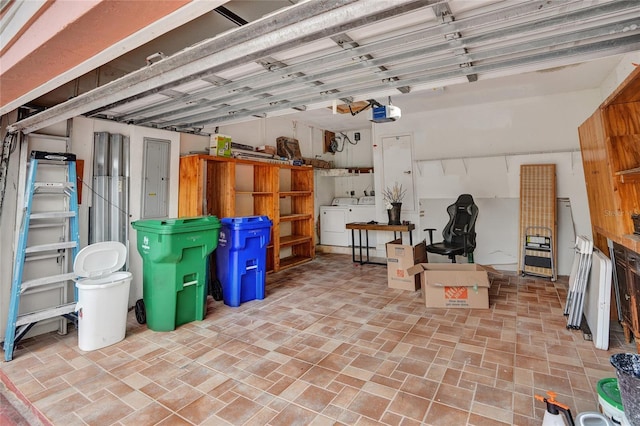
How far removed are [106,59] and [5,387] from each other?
2476 mm

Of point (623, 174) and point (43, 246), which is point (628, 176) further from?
point (43, 246)

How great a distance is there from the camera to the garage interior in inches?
58.9

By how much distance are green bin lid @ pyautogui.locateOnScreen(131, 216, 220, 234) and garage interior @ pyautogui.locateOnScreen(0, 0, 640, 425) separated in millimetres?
731

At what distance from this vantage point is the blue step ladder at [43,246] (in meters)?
2.55

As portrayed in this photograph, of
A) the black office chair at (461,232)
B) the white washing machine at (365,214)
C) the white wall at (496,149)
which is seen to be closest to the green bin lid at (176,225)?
the black office chair at (461,232)

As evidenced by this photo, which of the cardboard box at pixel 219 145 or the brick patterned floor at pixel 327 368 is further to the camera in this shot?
the cardboard box at pixel 219 145

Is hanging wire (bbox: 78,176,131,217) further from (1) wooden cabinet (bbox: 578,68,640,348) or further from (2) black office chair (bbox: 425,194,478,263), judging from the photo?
(1) wooden cabinet (bbox: 578,68,640,348)

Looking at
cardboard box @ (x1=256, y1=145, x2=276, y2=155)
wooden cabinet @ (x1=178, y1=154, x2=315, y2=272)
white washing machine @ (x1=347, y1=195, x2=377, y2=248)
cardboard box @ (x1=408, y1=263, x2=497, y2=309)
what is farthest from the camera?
white washing machine @ (x1=347, y1=195, x2=377, y2=248)

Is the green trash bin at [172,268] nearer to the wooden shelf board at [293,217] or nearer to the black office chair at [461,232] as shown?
the wooden shelf board at [293,217]

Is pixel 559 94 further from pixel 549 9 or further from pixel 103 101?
pixel 103 101

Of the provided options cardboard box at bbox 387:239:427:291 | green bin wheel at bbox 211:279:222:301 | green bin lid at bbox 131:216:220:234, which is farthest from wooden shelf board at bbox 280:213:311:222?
green bin lid at bbox 131:216:220:234

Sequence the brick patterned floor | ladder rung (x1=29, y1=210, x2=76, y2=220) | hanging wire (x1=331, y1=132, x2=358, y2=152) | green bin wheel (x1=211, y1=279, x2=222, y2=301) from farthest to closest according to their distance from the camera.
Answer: hanging wire (x1=331, y1=132, x2=358, y2=152) < green bin wheel (x1=211, y1=279, x2=222, y2=301) < ladder rung (x1=29, y1=210, x2=76, y2=220) < the brick patterned floor

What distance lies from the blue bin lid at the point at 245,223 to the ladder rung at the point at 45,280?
1.52 m

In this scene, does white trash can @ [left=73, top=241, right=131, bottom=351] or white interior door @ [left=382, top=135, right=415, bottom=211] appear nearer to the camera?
white trash can @ [left=73, top=241, right=131, bottom=351]
